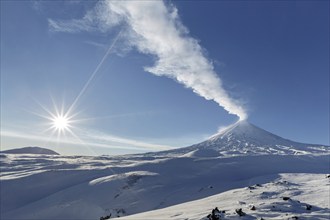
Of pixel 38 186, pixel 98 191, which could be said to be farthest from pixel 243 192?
pixel 38 186

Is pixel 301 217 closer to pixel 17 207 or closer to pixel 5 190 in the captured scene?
pixel 17 207

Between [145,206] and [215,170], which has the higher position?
[215,170]

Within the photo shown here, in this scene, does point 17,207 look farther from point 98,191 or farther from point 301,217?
point 301,217

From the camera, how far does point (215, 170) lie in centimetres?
6519

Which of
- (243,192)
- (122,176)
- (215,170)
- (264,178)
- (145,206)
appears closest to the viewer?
(243,192)

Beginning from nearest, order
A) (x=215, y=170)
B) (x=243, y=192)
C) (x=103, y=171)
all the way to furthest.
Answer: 1. (x=243, y=192)
2. (x=215, y=170)
3. (x=103, y=171)

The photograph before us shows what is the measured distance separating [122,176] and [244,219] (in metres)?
45.4

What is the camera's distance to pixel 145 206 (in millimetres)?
43156

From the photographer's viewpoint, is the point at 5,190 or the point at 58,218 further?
the point at 5,190

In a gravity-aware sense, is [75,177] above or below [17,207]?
above

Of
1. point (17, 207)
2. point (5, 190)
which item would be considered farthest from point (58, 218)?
point (5, 190)

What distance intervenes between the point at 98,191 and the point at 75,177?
1646 centimetres

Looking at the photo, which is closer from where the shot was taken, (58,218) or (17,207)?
(58,218)

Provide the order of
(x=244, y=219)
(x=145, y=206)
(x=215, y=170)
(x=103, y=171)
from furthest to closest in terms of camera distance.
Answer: (x=103, y=171)
(x=215, y=170)
(x=145, y=206)
(x=244, y=219)
